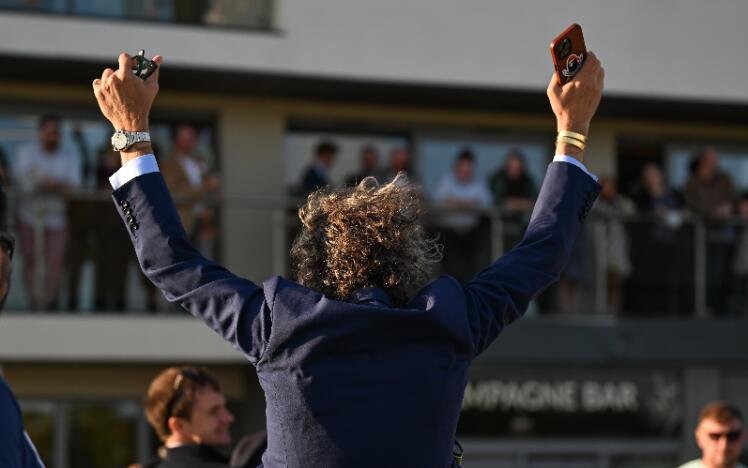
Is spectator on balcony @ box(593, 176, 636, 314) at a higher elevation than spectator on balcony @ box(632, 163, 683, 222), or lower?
lower

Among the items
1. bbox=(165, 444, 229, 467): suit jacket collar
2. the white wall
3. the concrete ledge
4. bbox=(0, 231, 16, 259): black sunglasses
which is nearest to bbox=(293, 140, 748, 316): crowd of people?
the white wall

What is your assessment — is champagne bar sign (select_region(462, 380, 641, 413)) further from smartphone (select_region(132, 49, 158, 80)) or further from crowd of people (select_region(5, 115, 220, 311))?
smartphone (select_region(132, 49, 158, 80))

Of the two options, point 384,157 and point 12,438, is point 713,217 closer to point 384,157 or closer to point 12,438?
point 384,157

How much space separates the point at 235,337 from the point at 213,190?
37.9 feet

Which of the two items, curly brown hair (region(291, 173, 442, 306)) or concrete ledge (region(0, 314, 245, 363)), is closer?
curly brown hair (region(291, 173, 442, 306))

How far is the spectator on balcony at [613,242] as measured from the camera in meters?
15.0

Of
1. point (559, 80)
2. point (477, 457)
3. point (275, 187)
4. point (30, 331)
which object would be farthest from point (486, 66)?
point (559, 80)

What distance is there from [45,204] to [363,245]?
11035 millimetres

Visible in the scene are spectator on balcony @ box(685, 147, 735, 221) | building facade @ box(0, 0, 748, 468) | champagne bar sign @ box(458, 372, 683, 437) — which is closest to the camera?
building facade @ box(0, 0, 748, 468)

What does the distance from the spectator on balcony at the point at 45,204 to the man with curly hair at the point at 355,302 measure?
34.9 ft

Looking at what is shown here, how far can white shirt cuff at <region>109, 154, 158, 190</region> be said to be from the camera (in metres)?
2.97

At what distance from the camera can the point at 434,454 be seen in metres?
2.83

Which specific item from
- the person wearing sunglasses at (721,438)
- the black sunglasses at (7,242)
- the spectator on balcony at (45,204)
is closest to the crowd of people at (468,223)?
the spectator on balcony at (45,204)

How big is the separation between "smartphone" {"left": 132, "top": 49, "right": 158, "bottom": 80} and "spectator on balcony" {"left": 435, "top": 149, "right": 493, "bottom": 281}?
11.1 meters
